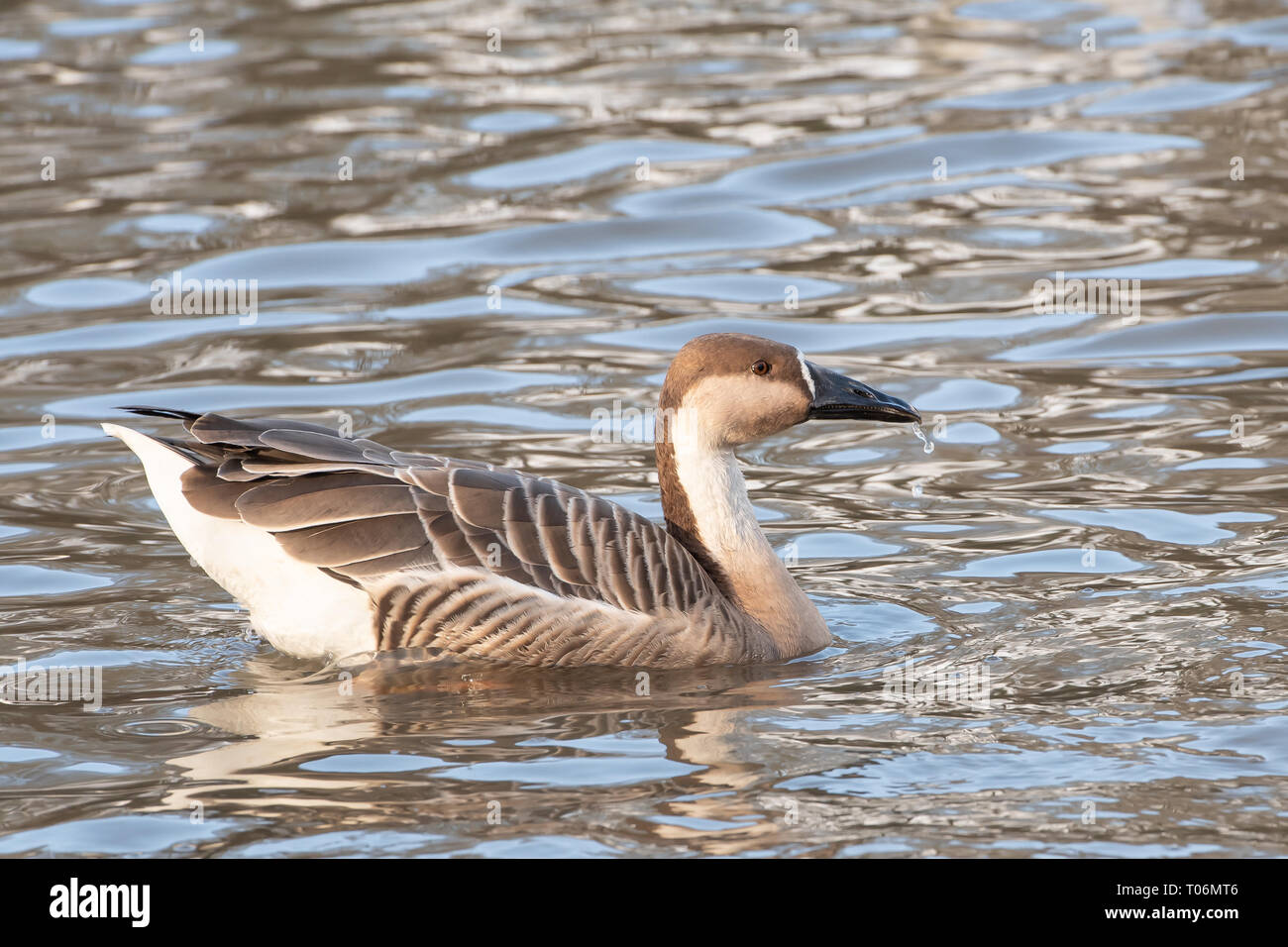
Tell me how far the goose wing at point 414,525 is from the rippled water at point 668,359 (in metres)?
0.39

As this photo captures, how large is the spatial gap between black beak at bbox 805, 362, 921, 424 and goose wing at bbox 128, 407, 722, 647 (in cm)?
108

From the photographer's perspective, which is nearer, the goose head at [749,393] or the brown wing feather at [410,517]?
the brown wing feather at [410,517]

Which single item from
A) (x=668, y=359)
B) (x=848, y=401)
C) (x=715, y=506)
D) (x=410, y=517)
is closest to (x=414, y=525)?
(x=410, y=517)

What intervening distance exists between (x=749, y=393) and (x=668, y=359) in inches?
178

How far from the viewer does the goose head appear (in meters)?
8.28

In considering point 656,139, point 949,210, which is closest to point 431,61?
point 656,139

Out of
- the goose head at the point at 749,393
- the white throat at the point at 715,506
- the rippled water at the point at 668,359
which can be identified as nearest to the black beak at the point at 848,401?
the goose head at the point at 749,393

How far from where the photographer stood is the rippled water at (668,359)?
661 cm

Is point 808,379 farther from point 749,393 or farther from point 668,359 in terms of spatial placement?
point 668,359

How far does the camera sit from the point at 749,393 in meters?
8.30

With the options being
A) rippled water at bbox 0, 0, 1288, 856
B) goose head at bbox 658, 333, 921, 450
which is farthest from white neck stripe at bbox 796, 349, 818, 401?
rippled water at bbox 0, 0, 1288, 856

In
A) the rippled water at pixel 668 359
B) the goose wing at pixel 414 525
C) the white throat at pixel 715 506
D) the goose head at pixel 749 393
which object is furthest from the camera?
the white throat at pixel 715 506

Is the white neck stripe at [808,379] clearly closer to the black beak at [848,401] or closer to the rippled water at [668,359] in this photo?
the black beak at [848,401]
